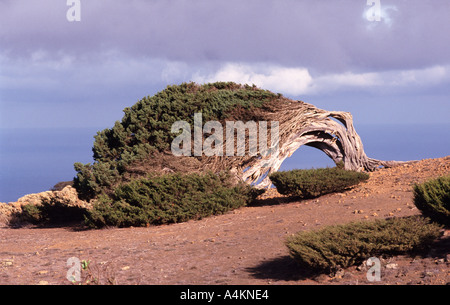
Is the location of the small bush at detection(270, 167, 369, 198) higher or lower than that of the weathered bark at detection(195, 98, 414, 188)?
lower

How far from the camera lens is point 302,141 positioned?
15562mm

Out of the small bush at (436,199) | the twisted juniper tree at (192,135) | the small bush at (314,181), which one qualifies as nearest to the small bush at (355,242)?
the small bush at (436,199)

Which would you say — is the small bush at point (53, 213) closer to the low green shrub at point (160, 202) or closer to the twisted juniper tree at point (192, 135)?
the twisted juniper tree at point (192, 135)

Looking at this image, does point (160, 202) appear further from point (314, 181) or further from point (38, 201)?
point (38, 201)

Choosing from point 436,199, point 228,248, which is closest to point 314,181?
point 228,248

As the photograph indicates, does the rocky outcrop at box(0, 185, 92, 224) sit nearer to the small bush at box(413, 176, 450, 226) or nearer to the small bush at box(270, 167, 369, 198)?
the small bush at box(270, 167, 369, 198)

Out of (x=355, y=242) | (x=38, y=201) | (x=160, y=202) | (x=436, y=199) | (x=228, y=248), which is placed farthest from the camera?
(x=38, y=201)

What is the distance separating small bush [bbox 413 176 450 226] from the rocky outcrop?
9533 millimetres

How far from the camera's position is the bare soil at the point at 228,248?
6508mm

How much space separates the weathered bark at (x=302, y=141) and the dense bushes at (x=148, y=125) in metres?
0.78

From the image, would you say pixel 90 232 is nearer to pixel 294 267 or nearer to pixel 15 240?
pixel 15 240

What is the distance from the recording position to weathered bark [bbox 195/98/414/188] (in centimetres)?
1409

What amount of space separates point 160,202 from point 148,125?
348 centimetres

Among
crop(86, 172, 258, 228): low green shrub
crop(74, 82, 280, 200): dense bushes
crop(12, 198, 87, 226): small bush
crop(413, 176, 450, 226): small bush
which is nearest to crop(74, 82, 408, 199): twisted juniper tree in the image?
crop(74, 82, 280, 200): dense bushes
